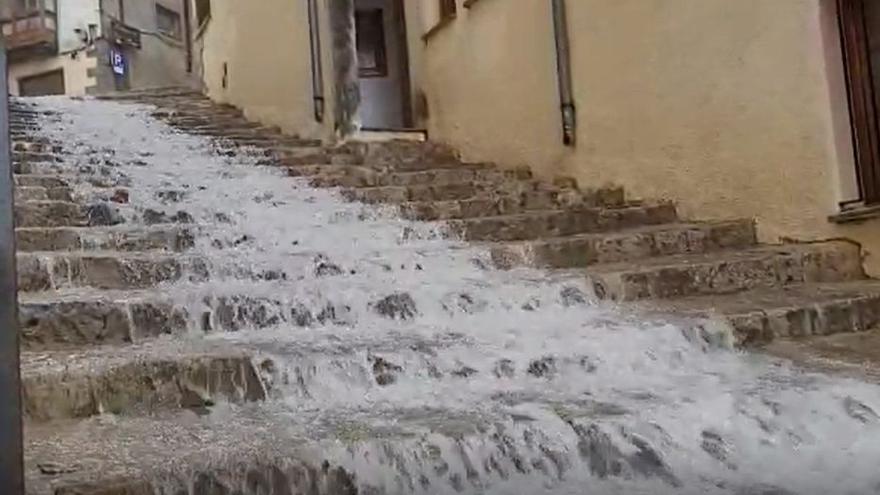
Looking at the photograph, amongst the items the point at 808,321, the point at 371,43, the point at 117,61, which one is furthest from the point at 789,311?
the point at 117,61

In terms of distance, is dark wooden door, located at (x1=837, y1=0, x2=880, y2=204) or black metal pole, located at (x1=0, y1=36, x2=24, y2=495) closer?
black metal pole, located at (x1=0, y1=36, x2=24, y2=495)

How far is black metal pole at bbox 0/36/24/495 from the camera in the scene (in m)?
0.98

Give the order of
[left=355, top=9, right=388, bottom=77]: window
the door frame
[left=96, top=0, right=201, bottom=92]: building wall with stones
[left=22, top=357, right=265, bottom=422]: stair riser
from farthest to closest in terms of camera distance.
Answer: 1. [left=96, top=0, right=201, bottom=92]: building wall with stones
2. [left=355, top=9, right=388, bottom=77]: window
3. the door frame
4. [left=22, top=357, right=265, bottom=422]: stair riser

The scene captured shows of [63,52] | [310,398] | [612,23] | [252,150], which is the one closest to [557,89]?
[612,23]

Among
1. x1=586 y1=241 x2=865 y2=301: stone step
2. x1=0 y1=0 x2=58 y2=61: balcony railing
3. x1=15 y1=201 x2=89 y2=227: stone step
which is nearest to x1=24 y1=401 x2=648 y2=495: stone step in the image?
x1=586 y1=241 x2=865 y2=301: stone step

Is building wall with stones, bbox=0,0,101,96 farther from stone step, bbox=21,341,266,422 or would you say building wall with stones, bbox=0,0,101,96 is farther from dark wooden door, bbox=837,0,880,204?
stone step, bbox=21,341,266,422

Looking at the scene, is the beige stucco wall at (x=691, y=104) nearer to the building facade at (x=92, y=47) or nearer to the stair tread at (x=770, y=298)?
the stair tread at (x=770, y=298)

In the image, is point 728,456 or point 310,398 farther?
point 310,398

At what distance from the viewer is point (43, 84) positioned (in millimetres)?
18281

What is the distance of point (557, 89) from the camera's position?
5180 millimetres

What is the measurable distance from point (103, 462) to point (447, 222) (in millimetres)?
2518

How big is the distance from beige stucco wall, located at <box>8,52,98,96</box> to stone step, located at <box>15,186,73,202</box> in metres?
13.9

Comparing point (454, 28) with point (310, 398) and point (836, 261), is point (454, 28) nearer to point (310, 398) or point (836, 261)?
point (836, 261)

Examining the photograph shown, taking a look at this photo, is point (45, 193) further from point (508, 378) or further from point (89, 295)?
point (508, 378)
